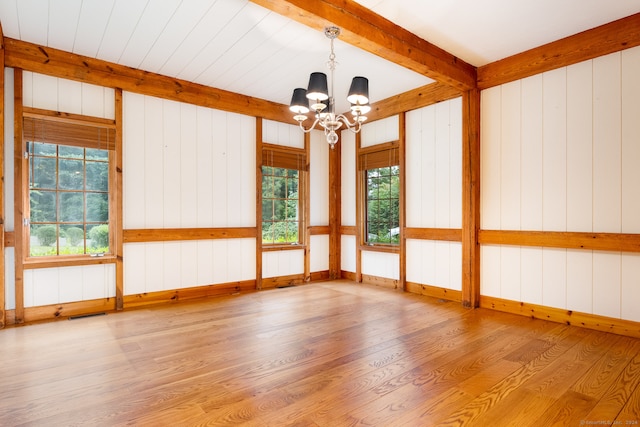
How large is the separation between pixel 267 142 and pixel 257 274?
2.14 meters

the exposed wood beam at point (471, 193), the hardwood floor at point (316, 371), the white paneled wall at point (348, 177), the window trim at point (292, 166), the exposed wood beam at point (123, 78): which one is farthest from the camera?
the white paneled wall at point (348, 177)

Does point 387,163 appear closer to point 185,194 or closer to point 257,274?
point 257,274

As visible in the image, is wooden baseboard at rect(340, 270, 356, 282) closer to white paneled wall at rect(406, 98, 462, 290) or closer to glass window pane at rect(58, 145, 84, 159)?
white paneled wall at rect(406, 98, 462, 290)

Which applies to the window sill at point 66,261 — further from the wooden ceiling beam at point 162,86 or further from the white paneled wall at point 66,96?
the wooden ceiling beam at point 162,86

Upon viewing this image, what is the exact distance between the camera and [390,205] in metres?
5.66

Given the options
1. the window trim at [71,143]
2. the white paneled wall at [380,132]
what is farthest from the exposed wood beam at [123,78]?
the white paneled wall at [380,132]

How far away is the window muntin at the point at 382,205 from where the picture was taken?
558 cm

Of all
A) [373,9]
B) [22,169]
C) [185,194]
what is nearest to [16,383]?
[22,169]

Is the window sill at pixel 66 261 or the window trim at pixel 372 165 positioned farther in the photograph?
the window trim at pixel 372 165

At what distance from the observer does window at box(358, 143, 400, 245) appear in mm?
5562

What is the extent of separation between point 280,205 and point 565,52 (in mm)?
4262

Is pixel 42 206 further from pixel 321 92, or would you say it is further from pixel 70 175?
pixel 321 92

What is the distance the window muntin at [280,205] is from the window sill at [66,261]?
2.25 m

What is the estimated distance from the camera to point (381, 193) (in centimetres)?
582
